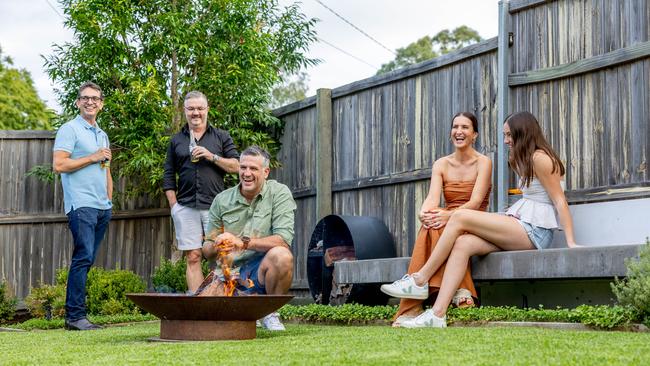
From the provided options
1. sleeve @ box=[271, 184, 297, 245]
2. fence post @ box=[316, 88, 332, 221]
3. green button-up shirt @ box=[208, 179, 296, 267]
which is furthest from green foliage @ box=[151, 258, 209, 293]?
sleeve @ box=[271, 184, 297, 245]

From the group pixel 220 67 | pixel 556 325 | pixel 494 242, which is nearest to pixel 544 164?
pixel 494 242

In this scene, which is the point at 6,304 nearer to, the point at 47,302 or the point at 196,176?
the point at 47,302

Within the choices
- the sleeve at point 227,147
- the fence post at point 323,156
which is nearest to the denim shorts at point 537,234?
the sleeve at point 227,147

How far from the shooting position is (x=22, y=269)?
10297mm

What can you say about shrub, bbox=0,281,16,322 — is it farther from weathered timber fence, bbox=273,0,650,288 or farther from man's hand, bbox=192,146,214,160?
man's hand, bbox=192,146,214,160

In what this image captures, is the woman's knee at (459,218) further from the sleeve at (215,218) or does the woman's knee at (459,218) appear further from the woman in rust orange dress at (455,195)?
the sleeve at (215,218)

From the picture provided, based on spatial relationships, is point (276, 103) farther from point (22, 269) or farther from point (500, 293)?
point (500, 293)

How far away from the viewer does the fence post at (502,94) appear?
657 cm

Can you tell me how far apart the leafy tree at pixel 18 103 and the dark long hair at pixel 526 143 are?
891 inches

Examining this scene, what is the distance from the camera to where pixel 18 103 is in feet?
89.7

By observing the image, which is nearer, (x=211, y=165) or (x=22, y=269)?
(x=211, y=165)

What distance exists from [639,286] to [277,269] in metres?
1.93

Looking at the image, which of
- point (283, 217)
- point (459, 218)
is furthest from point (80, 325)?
point (459, 218)

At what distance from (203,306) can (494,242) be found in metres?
1.91
